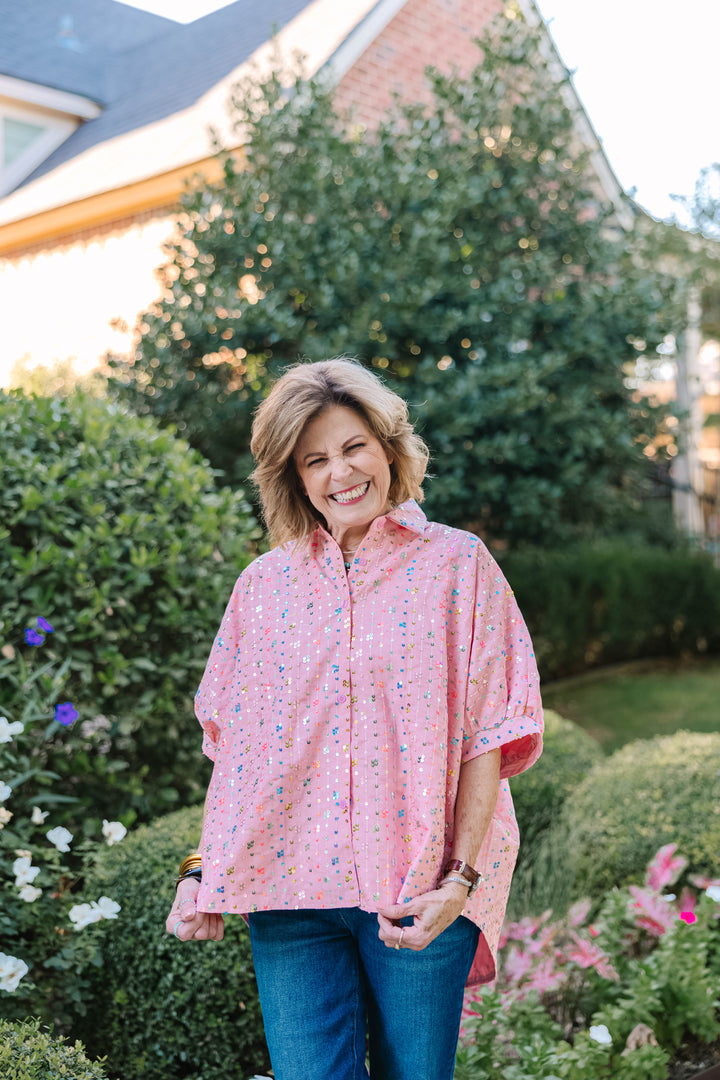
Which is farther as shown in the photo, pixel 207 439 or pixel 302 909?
pixel 207 439

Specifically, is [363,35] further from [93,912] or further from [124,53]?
[93,912]

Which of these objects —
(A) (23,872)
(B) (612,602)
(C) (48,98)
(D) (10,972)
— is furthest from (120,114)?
(D) (10,972)

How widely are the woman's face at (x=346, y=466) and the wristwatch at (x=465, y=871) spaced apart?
2.22ft

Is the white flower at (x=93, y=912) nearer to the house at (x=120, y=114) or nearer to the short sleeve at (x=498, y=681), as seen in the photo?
the short sleeve at (x=498, y=681)

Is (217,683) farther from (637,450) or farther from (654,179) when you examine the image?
(654,179)

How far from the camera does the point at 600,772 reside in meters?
4.18

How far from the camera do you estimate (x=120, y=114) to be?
11.5m

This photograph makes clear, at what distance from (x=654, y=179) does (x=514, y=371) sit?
884cm

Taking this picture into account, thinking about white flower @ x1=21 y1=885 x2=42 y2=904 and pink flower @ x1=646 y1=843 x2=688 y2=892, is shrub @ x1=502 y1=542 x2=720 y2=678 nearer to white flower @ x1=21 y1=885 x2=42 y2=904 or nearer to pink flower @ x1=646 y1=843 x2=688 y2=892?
pink flower @ x1=646 y1=843 x2=688 y2=892

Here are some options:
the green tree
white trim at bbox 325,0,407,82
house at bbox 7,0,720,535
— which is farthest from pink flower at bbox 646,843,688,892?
white trim at bbox 325,0,407,82

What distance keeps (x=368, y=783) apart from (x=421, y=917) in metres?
0.25

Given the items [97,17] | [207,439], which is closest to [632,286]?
[207,439]

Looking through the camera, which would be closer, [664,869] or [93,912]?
[93,912]

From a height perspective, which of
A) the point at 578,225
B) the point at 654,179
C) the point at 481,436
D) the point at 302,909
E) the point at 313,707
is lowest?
the point at 302,909
